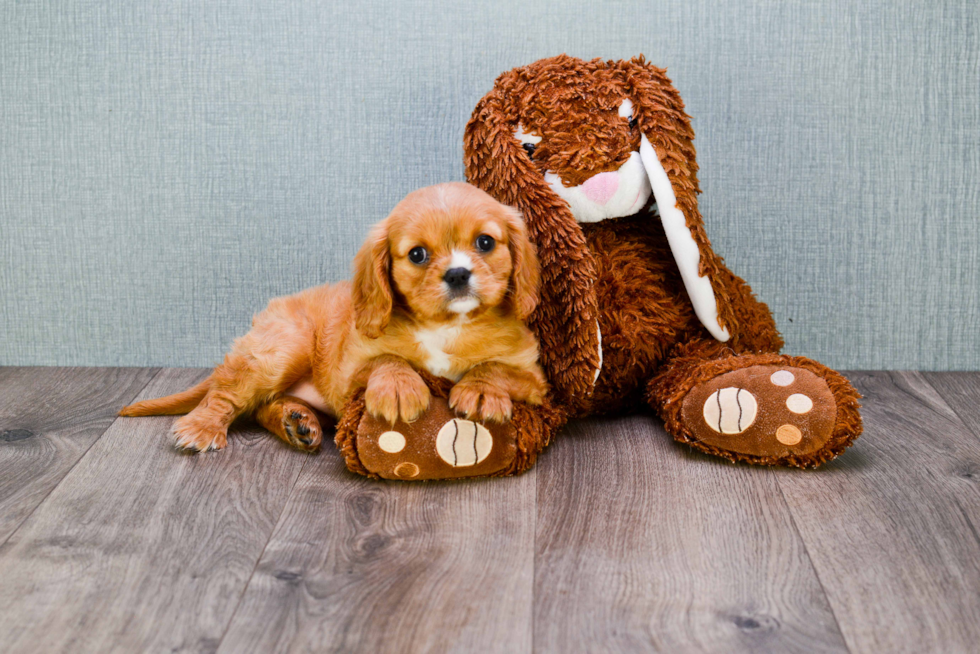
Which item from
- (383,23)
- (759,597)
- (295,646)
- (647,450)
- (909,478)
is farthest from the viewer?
(383,23)

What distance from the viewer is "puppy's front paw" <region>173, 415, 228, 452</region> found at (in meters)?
1.95

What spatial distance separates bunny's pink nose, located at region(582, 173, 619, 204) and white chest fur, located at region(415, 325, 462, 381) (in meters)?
0.41

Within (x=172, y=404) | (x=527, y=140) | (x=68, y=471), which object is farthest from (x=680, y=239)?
(x=68, y=471)

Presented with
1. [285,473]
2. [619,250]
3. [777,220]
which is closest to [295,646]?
[285,473]

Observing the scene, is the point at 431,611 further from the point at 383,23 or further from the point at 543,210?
the point at 383,23

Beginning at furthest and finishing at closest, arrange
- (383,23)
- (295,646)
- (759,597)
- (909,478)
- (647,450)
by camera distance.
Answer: (383,23)
(647,450)
(909,478)
(759,597)
(295,646)

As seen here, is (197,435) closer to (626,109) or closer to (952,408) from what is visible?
(626,109)

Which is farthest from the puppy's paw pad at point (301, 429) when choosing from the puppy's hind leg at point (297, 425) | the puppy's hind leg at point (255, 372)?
the puppy's hind leg at point (255, 372)

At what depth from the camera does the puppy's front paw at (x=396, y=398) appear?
1.71 m

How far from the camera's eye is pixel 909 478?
177cm

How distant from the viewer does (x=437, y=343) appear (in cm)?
182

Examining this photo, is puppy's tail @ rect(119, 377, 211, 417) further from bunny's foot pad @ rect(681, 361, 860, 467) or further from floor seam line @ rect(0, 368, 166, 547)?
bunny's foot pad @ rect(681, 361, 860, 467)

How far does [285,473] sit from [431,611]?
0.63m

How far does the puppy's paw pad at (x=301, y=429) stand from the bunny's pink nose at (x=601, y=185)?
774 mm
